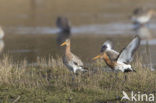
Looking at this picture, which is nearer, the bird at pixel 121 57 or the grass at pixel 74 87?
the grass at pixel 74 87

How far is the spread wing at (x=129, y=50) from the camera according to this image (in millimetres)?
9648

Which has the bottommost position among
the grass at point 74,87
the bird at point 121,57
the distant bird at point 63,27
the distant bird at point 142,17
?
the grass at point 74,87

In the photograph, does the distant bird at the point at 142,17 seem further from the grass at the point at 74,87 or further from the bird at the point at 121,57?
the bird at the point at 121,57

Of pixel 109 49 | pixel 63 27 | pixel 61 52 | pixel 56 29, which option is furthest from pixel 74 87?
pixel 56 29

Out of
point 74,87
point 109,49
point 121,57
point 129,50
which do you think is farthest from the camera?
point 109,49

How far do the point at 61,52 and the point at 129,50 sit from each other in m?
7.17

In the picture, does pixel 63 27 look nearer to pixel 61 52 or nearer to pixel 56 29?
pixel 56 29

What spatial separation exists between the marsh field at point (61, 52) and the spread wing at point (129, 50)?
0.53 meters

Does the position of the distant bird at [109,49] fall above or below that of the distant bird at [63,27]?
below

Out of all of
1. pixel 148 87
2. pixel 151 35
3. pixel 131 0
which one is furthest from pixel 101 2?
pixel 148 87

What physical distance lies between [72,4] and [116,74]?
81.5 feet

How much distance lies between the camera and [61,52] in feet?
54.5

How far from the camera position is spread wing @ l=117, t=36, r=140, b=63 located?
9.65 meters

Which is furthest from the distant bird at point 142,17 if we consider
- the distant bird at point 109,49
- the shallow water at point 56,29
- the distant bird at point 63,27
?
the distant bird at point 109,49
